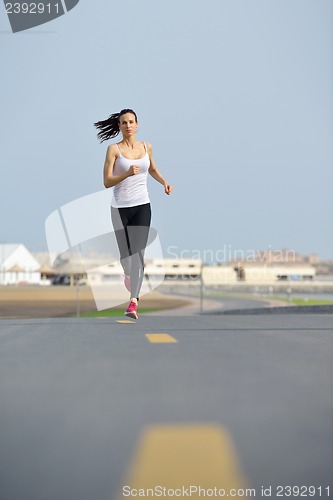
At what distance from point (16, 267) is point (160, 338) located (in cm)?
11376

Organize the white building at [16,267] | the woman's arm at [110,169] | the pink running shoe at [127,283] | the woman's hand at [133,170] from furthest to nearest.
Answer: the white building at [16,267] → the pink running shoe at [127,283] → the woman's arm at [110,169] → the woman's hand at [133,170]

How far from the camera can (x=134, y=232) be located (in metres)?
7.35

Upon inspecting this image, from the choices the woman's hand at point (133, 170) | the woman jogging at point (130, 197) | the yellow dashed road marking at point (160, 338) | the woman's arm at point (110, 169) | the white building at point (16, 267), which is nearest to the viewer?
the yellow dashed road marking at point (160, 338)

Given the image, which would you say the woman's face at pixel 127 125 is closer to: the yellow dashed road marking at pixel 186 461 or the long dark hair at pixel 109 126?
the long dark hair at pixel 109 126

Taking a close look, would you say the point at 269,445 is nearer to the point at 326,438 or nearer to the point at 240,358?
the point at 326,438

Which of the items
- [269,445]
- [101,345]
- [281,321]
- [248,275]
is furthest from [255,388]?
[248,275]

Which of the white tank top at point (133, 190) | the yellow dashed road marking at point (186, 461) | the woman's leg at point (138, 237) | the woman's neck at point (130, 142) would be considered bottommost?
the yellow dashed road marking at point (186, 461)

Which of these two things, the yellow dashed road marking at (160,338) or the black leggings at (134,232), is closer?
the yellow dashed road marking at (160,338)

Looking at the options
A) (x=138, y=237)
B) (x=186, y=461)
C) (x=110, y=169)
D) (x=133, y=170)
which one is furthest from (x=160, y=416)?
(x=138, y=237)

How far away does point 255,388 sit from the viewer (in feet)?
10.2

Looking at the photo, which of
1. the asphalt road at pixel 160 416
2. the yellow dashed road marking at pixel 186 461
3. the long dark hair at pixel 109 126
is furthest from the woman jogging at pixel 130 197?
the yellow dashed road marking at pixel 186 461

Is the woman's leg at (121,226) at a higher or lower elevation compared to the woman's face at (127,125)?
lower

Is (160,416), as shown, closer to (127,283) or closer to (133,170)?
(133,170)

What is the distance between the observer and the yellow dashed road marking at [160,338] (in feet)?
16.9
